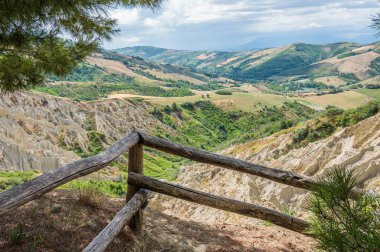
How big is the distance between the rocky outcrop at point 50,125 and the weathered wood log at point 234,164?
18.3 feet

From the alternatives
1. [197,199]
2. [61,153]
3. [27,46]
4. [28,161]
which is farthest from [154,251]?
[61,153]

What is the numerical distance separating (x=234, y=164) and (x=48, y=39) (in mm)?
4270

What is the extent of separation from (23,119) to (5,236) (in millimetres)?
44082

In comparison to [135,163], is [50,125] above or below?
below

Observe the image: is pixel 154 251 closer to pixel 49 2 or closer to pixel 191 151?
pixel 191 151

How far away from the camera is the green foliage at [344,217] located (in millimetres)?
2236

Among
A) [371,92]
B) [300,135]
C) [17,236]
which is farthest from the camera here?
[371,92]

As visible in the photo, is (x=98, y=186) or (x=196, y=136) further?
(x=196, y=136)

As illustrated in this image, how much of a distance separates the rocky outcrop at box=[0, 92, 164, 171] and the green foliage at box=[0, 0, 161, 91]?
3746 millimetres

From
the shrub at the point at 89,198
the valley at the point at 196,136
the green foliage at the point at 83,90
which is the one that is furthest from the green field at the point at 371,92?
the shrub at the point at 89,198

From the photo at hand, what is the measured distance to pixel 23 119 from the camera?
45.1 metres

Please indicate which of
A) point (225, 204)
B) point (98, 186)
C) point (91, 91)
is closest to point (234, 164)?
point (225, 204)

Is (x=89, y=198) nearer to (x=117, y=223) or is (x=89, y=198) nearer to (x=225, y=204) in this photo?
(x=117, y=223)

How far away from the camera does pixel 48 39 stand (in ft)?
22.9
